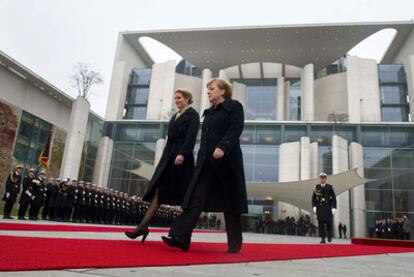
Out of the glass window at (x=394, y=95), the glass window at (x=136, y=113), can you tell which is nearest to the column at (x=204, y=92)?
the glass window at (x=136, y=113)

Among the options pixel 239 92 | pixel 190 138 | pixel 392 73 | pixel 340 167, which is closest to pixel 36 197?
pixel 190 138

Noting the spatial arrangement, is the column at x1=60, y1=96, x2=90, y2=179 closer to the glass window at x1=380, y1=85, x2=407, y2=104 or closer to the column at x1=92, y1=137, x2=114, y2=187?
the column at x1=92, y1=137, x2=114, y2=187

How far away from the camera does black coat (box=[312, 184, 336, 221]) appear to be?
29.1 feet

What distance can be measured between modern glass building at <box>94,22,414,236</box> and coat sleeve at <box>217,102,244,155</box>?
69.6ft

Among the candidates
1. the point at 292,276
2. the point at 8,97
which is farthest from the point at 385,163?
the point at 292,276

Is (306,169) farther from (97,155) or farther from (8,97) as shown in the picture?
(8,97)

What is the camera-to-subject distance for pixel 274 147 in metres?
33.1

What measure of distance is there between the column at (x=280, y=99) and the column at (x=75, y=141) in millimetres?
20236

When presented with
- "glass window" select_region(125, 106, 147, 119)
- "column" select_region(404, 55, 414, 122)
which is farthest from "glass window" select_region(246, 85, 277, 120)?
"column" select_region(404, 55, 414, 122)

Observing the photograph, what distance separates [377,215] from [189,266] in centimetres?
3107

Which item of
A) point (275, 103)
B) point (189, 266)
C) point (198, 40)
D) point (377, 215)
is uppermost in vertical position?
point (198, 40)

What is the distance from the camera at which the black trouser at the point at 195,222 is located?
329 centimetres

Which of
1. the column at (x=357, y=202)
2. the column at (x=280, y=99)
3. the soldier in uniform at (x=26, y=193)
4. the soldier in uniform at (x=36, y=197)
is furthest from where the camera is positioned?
the column at (x=280, y=99)

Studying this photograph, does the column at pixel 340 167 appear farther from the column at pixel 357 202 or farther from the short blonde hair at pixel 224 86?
the short blonde hair at pixel 224 86
